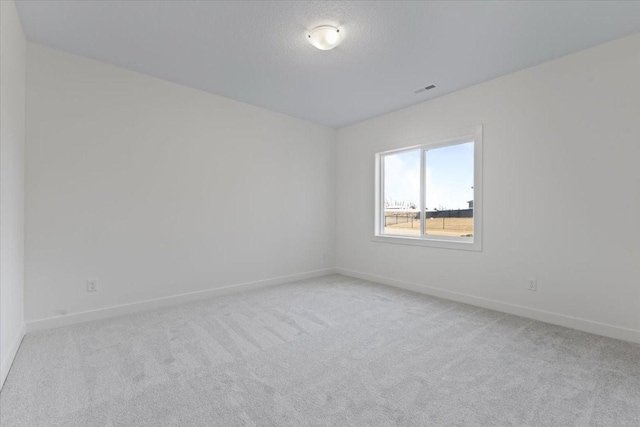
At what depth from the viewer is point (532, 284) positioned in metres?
3.02

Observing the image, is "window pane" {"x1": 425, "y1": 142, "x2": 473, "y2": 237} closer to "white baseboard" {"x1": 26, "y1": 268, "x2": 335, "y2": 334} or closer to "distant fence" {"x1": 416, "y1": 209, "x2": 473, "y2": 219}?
"distant fence" {"x1": 416, "y1": 209, "x2": 473, "y2": 219}

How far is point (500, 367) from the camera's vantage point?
206cm

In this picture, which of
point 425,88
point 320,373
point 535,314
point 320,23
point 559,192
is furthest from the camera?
point 425,88

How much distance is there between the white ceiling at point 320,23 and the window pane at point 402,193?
45.5 inches

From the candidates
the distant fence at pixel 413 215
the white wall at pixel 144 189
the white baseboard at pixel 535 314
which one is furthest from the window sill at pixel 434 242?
the white wall at pixel 144 189

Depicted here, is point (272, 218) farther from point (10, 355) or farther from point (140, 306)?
point (10, 355)

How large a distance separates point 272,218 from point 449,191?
2.49 m

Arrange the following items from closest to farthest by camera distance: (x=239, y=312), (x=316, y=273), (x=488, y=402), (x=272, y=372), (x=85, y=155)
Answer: (x=488, y=402)
(x=272, y=372)
(x=85, y=155)
(x=239, y=312)
(x=316, y=273)

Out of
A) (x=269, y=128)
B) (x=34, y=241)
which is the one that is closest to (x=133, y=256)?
(x=34, y=241)

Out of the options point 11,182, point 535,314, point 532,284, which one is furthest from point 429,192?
point 11,182

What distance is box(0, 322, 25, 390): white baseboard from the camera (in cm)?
184

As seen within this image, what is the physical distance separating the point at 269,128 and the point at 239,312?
262 cm

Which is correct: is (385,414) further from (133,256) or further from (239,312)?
(133,256)

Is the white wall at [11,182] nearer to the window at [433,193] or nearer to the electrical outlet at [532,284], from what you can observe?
the window at [433,193]
